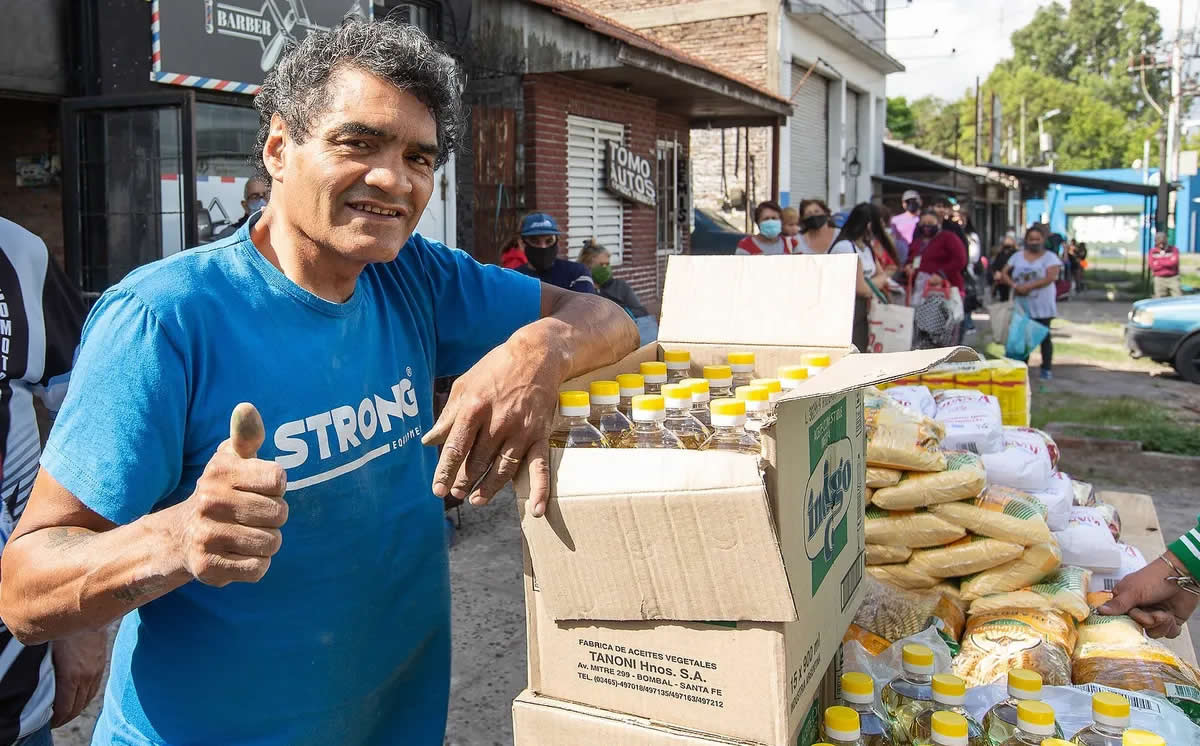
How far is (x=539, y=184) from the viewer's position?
9.75 m

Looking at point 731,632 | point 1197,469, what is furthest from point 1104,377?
point 731,632

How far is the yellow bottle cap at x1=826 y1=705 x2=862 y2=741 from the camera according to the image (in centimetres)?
168

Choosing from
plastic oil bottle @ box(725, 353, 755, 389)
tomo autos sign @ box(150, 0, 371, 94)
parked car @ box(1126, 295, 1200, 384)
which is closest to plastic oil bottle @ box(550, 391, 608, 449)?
plastic oil bottle @ box(725, 353, 755, 389)

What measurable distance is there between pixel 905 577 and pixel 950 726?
1652mm

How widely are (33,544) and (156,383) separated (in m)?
0.28

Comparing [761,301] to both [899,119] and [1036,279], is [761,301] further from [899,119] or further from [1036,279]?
[899,119]

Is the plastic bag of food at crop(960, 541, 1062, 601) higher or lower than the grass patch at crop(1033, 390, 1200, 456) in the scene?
higher

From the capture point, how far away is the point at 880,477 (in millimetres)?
3219

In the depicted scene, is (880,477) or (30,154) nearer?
(880,477)

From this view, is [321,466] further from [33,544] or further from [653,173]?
[653,173]

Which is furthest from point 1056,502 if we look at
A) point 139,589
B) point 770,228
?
point 770,228

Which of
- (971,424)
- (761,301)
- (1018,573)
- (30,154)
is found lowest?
(1018,573)

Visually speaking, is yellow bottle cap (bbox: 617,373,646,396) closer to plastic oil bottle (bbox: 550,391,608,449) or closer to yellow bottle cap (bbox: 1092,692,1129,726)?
plastic oil bottle (bbox: 550,391,608,449)

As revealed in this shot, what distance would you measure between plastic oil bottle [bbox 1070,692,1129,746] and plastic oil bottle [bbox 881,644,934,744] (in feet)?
1.02
